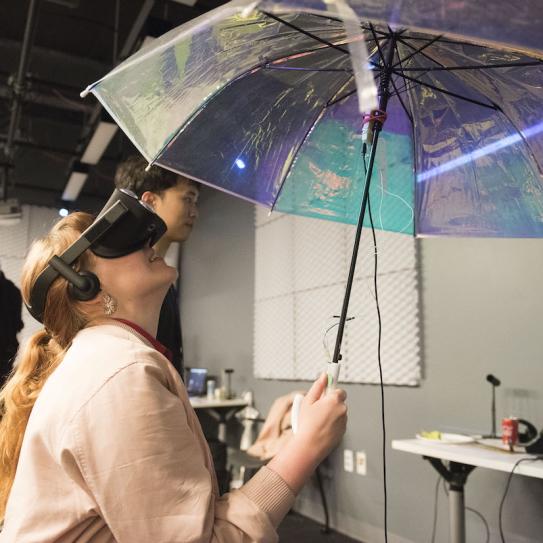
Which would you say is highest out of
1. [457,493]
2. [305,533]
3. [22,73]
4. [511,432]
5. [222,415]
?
[22,73]

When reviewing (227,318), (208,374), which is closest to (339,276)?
(227,318)

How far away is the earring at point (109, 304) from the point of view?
3.75 ft

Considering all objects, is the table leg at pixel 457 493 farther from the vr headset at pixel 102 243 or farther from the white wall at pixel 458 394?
the vr headset at pixel 102 243

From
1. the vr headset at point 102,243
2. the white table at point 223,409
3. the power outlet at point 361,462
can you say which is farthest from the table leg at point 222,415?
the vr headset at point 102,243

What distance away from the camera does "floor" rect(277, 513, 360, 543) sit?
3994mm

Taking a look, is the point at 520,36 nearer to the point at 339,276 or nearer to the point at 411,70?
the point at 411,70

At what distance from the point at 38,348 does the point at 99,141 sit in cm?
393

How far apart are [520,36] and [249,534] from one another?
90 cm

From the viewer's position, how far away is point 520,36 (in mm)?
886

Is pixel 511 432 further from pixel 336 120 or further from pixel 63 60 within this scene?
pixel 63 60

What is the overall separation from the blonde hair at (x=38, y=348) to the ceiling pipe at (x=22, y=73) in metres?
3.15

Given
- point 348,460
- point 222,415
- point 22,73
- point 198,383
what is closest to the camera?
point 348,460

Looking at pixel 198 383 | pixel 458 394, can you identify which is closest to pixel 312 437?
pixel 458 394

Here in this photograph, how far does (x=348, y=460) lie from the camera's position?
4.20m
